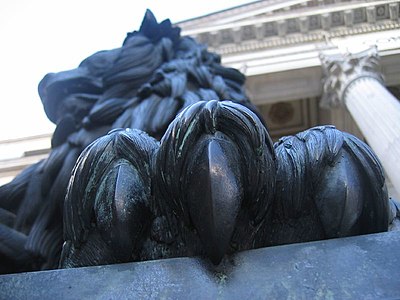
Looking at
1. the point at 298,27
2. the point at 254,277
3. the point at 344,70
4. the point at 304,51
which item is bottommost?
the point at 344,70

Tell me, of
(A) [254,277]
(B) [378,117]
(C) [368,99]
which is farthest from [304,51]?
(A) [254,277]

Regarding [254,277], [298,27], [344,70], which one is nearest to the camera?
[254,277]

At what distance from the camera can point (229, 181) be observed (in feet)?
2.79

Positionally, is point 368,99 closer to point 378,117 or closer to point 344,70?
point 378,117

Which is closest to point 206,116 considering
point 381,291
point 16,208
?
point 381,291

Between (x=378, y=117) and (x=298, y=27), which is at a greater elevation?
(x=298, y=27)

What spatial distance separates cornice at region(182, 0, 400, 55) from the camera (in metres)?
12.1

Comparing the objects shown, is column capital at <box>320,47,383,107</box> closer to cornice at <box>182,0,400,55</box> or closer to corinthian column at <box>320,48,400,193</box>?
corinthian column at <box>320,48,400,193</box>

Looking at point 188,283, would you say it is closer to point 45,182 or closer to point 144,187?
point 144,187

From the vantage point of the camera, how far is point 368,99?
337 inches

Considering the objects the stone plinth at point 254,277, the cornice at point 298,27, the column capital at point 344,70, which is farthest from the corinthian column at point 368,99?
the stone plinth at point 254,277

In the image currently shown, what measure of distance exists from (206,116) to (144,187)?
9.1 inches

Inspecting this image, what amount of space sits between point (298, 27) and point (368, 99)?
4706 mm

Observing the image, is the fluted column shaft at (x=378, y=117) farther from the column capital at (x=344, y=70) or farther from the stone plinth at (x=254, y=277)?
the stone plinth at (x=254, y=277)
